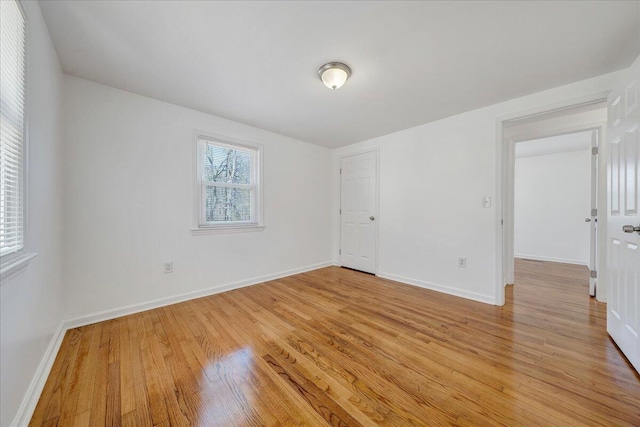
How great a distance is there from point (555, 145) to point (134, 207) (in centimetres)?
673

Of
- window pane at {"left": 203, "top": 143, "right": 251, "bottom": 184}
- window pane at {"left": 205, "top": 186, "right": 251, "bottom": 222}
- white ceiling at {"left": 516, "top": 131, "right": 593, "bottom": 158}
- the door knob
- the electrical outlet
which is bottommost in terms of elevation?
the electrical outlet

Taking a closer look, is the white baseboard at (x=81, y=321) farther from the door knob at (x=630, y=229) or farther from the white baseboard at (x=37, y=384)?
the door knob at (x=630, y=229)

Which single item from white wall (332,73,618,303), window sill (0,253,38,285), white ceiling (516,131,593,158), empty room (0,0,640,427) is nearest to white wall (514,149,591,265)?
white ceiling (516,131,593,158)

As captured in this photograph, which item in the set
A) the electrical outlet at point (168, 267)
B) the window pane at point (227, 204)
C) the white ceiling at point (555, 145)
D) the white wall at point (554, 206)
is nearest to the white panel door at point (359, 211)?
the window pane at point (227, 204)

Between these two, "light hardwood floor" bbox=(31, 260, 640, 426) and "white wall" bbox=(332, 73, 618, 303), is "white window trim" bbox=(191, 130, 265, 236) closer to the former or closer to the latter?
"light hardwood floor" bbox=(31, 260, 640, 426)

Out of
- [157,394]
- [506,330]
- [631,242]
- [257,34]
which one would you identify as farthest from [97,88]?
[631,242]

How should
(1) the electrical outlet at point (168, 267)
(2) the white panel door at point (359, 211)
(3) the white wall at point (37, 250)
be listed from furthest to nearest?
(2) the white panel door at point (359, 211)
(1) the electrical outlet at point (168, 267)
(3) the white wall at point (37, 250)

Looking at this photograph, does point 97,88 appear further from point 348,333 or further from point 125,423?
point 348,333

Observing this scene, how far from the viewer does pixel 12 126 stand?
1.14 metres

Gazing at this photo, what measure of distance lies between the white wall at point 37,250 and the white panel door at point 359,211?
3.58m

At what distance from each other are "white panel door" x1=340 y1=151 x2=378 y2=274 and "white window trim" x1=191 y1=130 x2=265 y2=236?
5.25 feet

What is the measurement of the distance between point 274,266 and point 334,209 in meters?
1.62

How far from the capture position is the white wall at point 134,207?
215cm

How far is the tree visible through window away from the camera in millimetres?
2984
